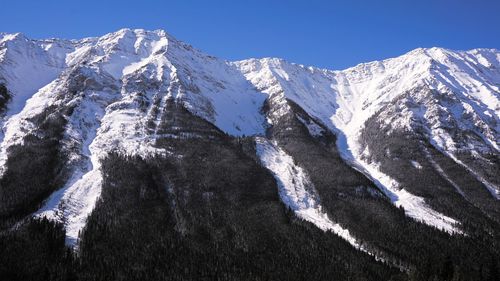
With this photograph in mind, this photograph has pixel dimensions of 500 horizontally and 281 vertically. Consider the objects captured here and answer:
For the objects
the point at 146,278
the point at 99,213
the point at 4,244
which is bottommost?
the point at 146,278

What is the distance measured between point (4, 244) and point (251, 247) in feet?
271

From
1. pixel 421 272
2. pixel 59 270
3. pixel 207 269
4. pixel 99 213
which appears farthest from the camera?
pixel 99 213

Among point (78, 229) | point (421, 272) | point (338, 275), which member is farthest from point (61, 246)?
point (421, 272)

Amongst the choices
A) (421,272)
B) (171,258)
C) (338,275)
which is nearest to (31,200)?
(171,258)

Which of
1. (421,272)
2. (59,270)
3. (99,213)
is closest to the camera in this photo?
(59,270)

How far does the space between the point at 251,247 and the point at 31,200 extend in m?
87.2

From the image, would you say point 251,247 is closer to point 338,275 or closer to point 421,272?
point 338,275

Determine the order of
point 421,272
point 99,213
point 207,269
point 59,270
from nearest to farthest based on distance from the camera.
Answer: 1. point 59,270
2. point 207,269
3. point 421,272
4. point 99,213

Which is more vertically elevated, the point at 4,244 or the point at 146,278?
the point at 4,244

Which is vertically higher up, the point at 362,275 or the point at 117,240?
the point at 117,240

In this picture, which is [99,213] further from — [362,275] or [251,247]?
[362,275]

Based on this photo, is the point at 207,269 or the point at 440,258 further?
the point at 440,258

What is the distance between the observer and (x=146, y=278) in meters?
158

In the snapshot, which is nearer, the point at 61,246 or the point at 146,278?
the point at 146,278
